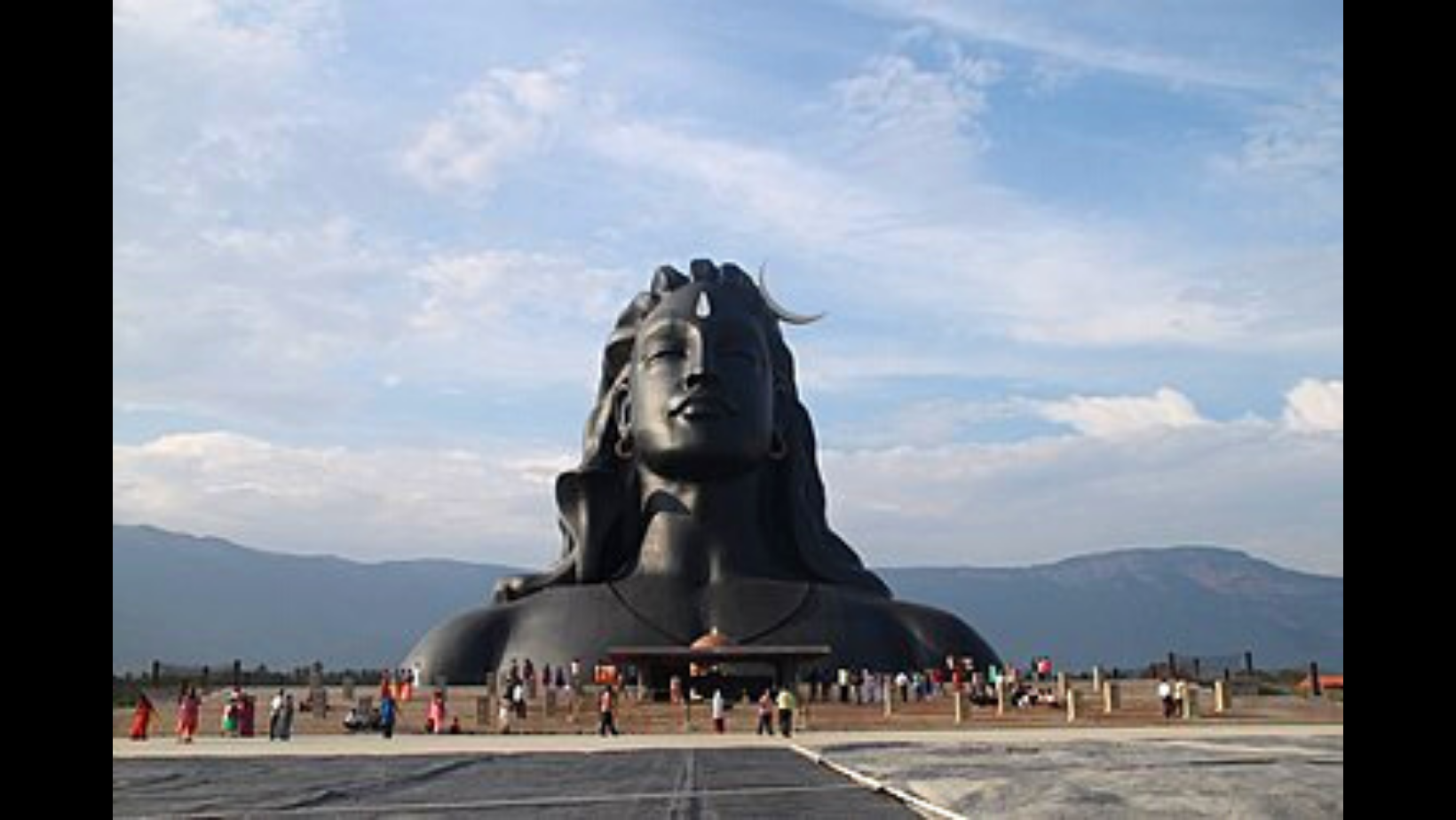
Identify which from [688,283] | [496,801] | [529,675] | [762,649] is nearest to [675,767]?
[496,801]

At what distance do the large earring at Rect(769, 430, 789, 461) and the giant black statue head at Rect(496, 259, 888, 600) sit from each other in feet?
0.13

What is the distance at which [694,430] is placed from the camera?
43.8 metres

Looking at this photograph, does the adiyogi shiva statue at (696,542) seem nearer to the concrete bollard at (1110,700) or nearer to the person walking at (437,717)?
the concrete bollard at (1110,700)

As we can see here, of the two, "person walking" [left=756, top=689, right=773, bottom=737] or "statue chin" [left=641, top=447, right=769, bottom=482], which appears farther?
"statue chin" [left=641, top=447, right=769, bottom=482]

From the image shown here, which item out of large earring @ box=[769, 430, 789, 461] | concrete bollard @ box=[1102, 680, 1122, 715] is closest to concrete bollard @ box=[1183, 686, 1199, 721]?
concrete bollard @ box=[1102, 680, 1122, 715]

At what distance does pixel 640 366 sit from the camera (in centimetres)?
4522

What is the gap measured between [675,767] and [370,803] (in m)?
5.48

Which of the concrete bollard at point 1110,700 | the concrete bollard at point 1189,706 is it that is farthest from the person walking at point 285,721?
the concrete bollard at point 1189,706

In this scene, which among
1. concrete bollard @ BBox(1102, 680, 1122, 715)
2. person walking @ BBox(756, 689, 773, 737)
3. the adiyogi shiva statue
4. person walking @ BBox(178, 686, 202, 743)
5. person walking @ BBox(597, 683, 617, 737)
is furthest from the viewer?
the adiyogi shiva statue

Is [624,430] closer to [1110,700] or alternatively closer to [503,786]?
[1110,700]

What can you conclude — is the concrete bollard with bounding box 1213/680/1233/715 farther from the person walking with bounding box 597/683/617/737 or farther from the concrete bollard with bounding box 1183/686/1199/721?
the person walking with bounding box 597/683/617/737

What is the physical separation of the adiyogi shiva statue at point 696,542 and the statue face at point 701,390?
5cm

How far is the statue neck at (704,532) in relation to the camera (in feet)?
146

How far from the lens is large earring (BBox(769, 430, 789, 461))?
46.8 metres
